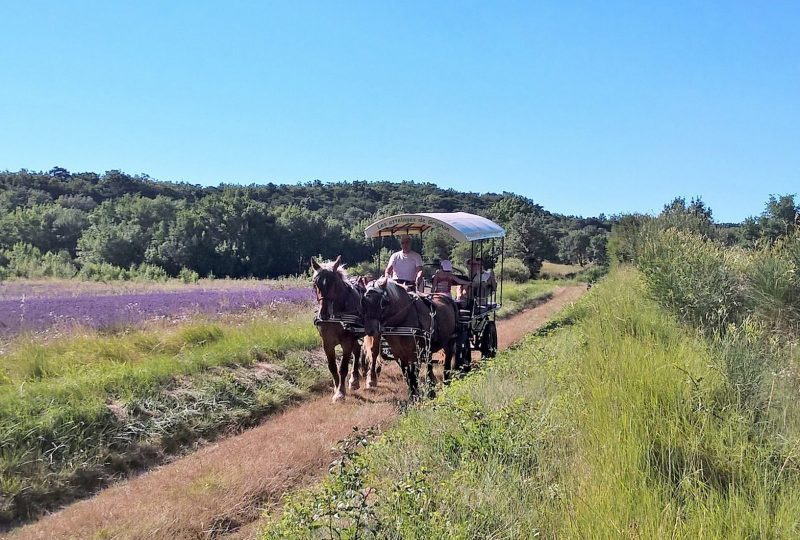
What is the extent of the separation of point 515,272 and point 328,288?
32140 millimetres

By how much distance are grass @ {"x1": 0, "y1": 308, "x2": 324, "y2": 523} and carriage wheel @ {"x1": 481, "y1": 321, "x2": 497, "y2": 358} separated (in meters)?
3.42

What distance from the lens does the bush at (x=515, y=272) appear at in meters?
38.9

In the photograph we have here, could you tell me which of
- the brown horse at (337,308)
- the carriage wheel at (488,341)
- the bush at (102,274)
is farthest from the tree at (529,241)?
the brown horse at (337,308)

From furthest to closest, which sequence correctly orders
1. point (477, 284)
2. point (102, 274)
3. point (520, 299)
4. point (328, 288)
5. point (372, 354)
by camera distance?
1. point (102, 274)
2. point (520, 299)
3. point (477, 284)
4. point (372, 354)
5. point (328, 288)

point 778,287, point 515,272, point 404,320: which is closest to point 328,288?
point 404,320

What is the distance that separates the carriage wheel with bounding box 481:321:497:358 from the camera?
11666 mm

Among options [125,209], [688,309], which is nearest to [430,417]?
[688,309]

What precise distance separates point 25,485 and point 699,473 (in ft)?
19.6

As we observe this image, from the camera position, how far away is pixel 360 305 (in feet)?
27.6

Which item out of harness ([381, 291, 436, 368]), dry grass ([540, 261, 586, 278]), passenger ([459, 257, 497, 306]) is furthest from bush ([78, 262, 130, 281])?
dry grass ([540, 261, 586, 278])

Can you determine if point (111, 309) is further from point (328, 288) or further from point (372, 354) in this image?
point (372, 354)

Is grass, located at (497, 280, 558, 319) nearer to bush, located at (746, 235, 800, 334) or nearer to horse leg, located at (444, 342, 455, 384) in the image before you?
horse leg, located at (444, 342, 455, 384)

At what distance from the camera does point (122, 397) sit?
7.51m

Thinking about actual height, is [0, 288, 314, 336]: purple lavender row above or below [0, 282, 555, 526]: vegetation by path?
above
